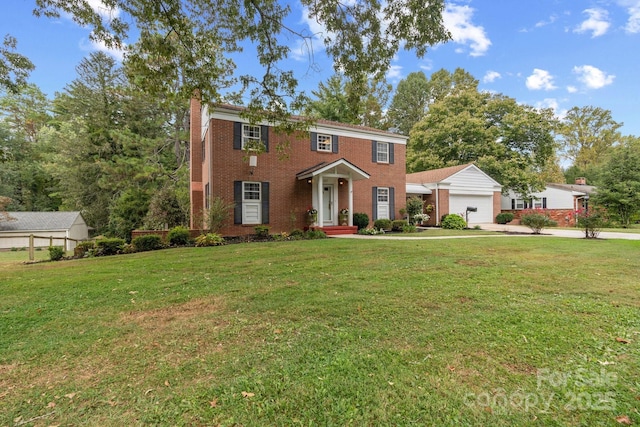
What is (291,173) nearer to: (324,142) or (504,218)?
(324,142)

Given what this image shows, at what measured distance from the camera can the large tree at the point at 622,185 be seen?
19.5m

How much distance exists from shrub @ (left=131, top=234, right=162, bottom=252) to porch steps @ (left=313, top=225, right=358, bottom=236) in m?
6.54

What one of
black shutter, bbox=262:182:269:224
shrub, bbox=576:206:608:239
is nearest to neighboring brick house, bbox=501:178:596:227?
shrub, bbox=576:206:608:239

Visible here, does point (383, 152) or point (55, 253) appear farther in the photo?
point (383, 152)

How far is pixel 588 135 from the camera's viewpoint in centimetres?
3722

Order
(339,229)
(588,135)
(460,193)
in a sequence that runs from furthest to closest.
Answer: (588,135)
(460,193)
(339,229)

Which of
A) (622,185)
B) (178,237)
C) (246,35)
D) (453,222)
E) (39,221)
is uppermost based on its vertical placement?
(246,35)

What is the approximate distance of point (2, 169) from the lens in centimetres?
2648

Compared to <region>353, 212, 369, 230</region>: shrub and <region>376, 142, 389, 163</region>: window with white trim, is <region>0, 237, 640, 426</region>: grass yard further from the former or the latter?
<region>376, 142, 389, 163</region>: window with white trim

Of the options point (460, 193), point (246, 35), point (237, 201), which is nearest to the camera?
point (246, 35)

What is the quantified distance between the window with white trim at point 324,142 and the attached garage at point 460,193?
24.2 ft

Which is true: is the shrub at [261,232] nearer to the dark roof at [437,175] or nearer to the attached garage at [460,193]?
the attached garage at [460,193]

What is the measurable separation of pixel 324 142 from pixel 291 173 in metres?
2.61

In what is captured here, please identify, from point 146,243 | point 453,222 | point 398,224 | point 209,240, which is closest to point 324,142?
point 398,224
